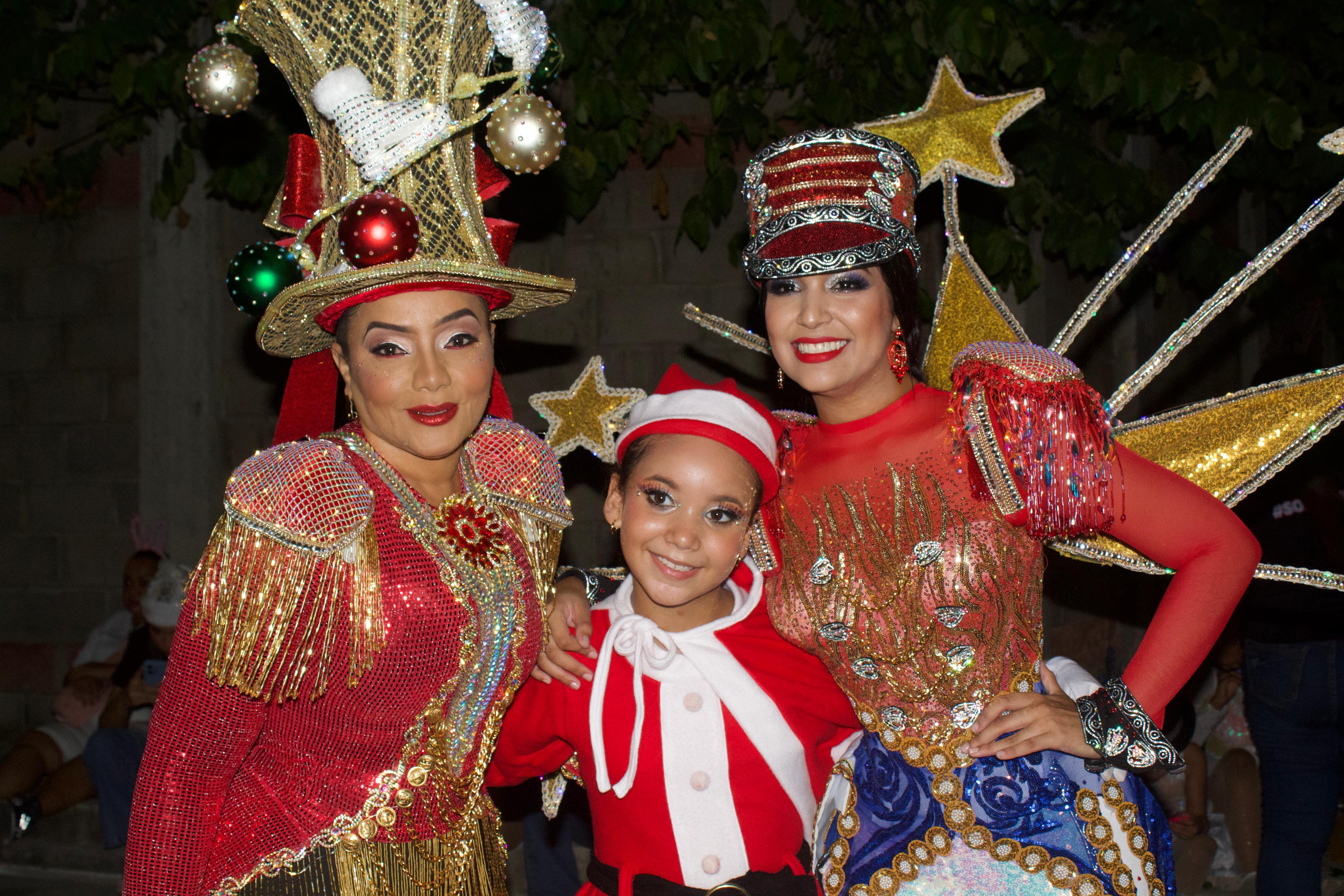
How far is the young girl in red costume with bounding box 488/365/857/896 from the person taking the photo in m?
2.30

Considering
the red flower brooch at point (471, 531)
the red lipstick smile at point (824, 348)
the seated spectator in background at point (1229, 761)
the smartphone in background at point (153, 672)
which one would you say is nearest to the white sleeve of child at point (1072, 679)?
the red lipstick smile at point (824, 348)

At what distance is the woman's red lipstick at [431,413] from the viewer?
211 centimetres

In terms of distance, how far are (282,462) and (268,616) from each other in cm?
27

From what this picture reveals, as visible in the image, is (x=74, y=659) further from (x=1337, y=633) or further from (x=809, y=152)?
(x=1337, y=633)

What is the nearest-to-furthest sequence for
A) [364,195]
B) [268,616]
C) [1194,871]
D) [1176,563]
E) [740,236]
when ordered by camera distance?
[268,616]
[364,195]
[1176,563]
[740,236]
[1194,871]

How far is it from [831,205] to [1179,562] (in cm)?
98

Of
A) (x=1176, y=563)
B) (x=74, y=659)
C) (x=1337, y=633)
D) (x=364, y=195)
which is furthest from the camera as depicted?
(x=74, y=659)

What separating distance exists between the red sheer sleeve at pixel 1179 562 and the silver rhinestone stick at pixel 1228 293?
235 mm

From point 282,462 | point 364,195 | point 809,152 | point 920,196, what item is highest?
point 920,196

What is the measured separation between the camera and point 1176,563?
2203 mm

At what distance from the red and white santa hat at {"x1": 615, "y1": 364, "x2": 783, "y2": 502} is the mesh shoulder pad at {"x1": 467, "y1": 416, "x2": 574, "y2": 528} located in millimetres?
178

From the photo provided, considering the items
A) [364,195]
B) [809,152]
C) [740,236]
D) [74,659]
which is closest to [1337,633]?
[740,236]

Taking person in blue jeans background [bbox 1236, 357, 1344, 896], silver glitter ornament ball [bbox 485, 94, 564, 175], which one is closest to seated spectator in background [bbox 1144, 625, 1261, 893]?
person in blue jeans background [bbox 1236, 357, 1344, 896]

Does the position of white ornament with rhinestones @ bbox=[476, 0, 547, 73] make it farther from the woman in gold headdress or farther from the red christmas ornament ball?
the red christmas ornament ball
